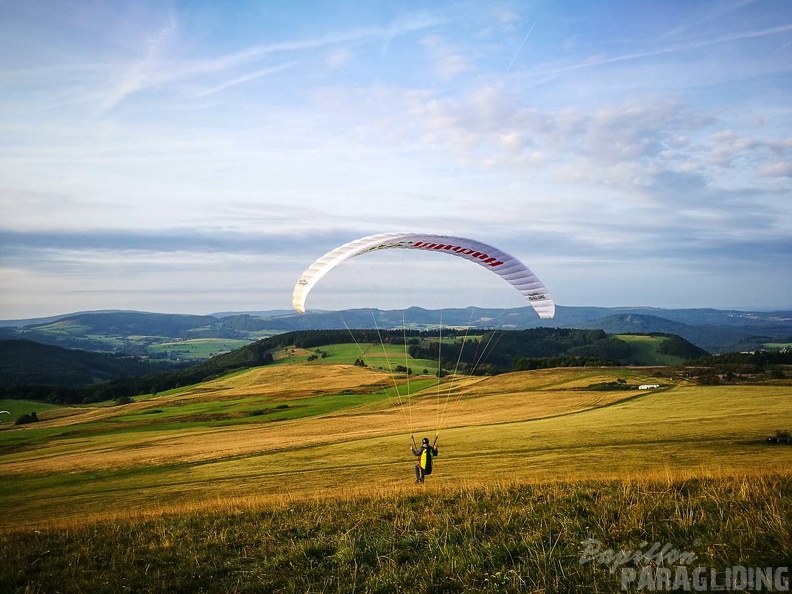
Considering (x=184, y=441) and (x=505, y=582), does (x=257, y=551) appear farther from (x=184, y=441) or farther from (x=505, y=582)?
(x=184, y=441)

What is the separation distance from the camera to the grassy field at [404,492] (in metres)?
5.59

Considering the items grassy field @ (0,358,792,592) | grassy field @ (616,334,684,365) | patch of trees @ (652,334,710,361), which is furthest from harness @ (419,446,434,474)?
patch of trees @ (652,334,710,361)

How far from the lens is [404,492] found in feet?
34.8

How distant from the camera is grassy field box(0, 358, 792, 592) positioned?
559 centimetres

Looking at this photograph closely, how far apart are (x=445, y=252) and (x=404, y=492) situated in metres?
9.08

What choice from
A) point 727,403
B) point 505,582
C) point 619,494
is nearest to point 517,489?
point 619,494

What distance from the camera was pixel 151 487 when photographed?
78.5 feet

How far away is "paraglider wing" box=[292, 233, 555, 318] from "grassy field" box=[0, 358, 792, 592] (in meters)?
5.96

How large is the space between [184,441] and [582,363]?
6023 centimetres

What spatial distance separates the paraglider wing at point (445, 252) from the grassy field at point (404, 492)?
5.96 meters

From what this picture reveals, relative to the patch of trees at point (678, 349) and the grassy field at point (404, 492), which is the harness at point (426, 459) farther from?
the patch of trees at point (678, 349)

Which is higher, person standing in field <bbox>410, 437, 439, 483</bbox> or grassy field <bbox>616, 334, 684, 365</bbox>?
person standing in field <bbox>410, 437, 439, 483</bbox>

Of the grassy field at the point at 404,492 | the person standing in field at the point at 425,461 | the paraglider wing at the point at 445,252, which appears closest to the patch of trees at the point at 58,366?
the grassy field at the point at 404,492

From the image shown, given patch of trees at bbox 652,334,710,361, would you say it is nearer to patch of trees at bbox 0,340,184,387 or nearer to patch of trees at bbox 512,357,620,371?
patch of trees at bbox 512,357,620,371
